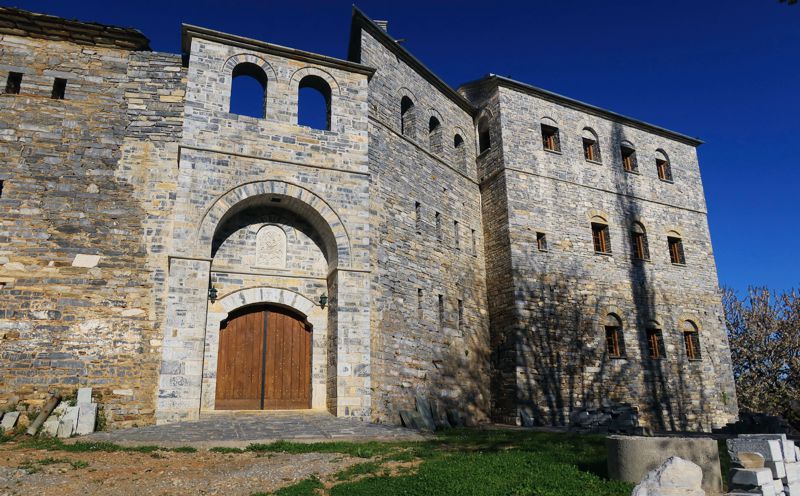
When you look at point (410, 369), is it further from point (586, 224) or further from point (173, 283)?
point (586, 224)

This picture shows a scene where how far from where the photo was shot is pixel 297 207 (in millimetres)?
12523

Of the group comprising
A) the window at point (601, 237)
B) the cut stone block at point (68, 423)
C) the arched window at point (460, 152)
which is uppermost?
the arched window at point (460, 152)

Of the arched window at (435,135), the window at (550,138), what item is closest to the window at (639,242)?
the window at (550,138)

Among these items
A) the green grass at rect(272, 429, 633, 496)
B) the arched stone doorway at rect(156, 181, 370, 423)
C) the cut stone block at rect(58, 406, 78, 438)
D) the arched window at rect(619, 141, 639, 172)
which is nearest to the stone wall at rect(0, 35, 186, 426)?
the cut stone block at rect(58, 406, 78, 438)

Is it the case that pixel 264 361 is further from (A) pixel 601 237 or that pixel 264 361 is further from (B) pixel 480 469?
(A) pixel 601 237

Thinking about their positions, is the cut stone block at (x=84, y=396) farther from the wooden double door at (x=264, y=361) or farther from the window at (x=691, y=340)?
the window at (x=691, y=340)

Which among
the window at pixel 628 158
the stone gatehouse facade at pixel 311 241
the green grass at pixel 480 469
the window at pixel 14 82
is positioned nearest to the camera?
the green grass at pixel 480 469

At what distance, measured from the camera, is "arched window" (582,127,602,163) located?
757 inches

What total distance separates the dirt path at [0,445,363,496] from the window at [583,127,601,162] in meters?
14.6

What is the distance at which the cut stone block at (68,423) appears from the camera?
9406 millimetres

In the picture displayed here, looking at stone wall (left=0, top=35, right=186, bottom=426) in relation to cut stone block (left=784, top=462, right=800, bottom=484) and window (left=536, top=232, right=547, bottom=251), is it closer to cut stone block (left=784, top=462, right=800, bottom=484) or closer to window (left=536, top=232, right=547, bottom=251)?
cut stone block (left=784, top=462, right=800, bottom=484)

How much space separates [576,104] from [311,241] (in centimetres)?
1108

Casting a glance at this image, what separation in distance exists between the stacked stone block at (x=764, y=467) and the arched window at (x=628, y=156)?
14.3 meters

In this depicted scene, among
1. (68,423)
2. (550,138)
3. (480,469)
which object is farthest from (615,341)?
(68,423)
